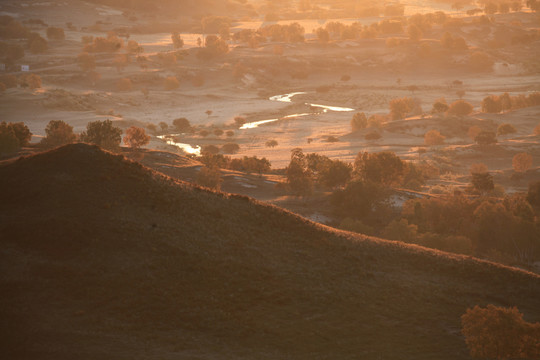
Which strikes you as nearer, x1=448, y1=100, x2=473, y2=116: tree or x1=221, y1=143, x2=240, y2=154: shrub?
x1=221, y1=143, x2=240, y2=154: shrub

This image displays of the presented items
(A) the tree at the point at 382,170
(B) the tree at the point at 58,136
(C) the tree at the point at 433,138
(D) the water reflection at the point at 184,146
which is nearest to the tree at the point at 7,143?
(B) the tree at the point at 58,136

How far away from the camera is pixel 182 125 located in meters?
135

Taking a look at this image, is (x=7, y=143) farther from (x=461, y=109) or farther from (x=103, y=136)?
(x=461, y=109)

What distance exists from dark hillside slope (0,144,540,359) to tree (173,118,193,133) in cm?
9912

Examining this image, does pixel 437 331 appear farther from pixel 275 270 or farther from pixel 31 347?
pixel 31 347

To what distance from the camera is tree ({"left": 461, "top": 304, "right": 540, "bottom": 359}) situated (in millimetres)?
24672

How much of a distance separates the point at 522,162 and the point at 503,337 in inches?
2936

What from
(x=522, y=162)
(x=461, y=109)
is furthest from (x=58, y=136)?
(x=461, y=109)

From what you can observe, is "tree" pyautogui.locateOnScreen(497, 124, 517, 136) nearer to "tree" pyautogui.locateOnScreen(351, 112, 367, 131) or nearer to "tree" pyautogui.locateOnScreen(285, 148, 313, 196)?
"tree" pyautogui.locateOnScreen(351, 112, 367, 131)

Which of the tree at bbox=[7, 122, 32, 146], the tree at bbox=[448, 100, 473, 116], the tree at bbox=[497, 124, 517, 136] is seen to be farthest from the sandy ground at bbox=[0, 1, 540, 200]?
the tree at bbox=[7, 122, 32, 146]

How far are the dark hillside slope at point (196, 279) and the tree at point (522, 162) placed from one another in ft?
203

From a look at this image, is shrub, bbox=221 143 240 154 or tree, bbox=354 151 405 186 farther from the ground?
shrub, bbox=221 143 240 154

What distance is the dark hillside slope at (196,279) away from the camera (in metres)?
23.5

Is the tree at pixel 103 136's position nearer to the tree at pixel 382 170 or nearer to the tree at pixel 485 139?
the tree at pixel 382 170
